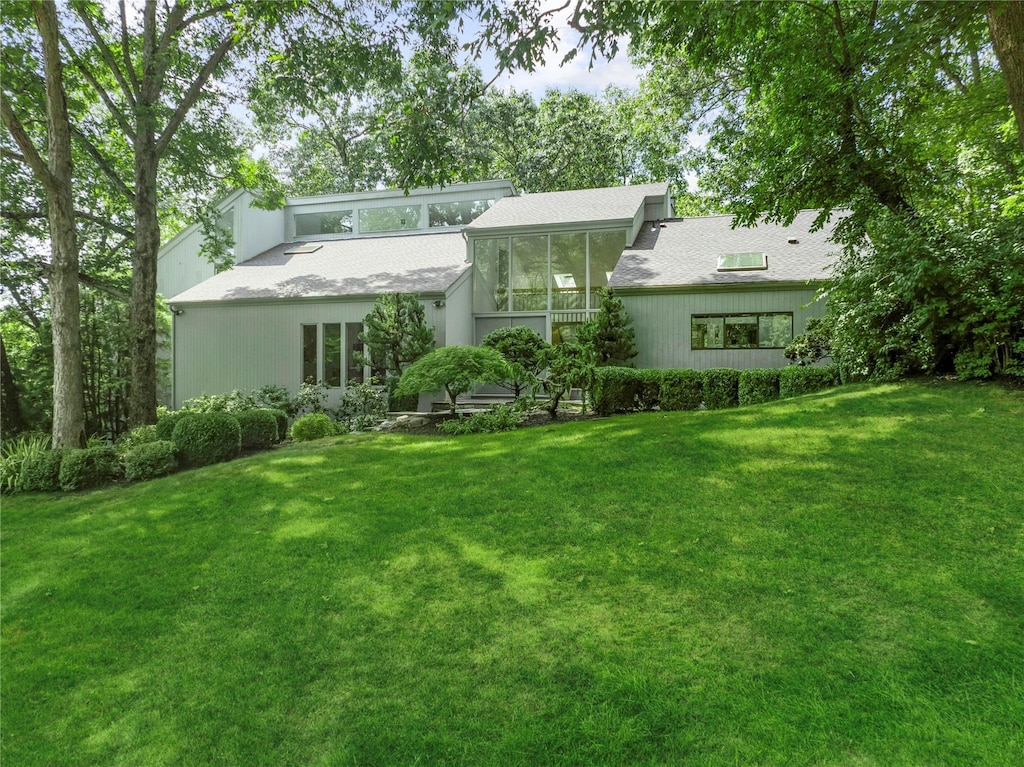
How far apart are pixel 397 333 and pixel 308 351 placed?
325cm

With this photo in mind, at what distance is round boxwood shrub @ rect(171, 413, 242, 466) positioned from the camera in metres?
8.79

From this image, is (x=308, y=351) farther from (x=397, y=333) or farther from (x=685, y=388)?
(x=685, y=388)

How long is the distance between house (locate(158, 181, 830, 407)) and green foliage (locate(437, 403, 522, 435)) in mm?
4166

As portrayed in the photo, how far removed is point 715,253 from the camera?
14594mm

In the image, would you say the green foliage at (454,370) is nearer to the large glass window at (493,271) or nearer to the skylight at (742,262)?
the large glass window at (493,271)

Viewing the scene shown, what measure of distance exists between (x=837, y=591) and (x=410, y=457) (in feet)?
18.1

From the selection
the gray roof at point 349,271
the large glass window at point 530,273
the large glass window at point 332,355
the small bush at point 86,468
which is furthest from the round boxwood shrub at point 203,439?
the large glass window at point 530,273

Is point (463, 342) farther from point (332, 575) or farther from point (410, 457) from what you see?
point (332, 575)

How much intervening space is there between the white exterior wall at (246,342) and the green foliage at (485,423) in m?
5.49

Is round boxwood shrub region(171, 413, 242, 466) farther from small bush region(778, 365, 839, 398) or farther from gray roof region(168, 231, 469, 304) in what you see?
small bush region(778, 365, 839, 398)

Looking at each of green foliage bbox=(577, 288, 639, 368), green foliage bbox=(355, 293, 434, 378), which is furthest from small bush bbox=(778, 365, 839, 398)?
green foliage bbox=(355, 293, 434, 378)

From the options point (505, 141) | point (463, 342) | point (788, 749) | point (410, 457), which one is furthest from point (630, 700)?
point (505, 141)

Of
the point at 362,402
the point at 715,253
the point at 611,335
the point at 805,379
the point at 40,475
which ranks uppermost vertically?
the point at 715,253

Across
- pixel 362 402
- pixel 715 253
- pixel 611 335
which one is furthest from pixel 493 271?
pixel 715 253
